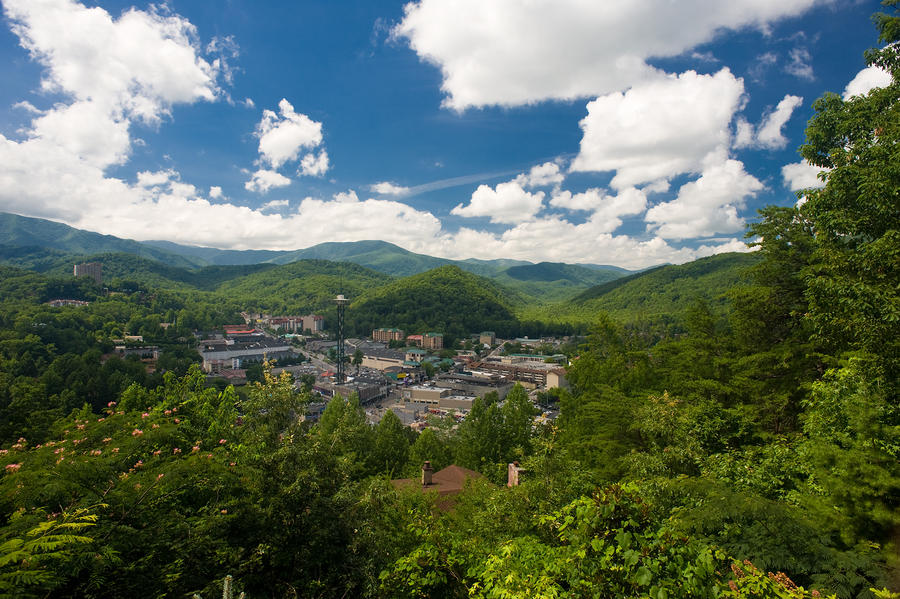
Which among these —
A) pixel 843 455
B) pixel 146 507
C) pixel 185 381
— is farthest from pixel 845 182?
pixel 185 381

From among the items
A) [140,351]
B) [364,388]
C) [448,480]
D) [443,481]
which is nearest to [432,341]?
[364,388]

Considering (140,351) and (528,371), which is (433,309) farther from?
(140,351)

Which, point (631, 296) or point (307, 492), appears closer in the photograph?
point (307, 492)

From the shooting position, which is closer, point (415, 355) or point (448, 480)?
point (448, 480)

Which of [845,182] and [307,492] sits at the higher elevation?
[845,182]

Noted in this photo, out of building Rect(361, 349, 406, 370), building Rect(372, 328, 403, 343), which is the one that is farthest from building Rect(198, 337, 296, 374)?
building Rect(372, 328, 403, 343)

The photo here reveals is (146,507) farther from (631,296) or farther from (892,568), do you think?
(631,296)

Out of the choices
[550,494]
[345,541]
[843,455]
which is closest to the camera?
[843,455]

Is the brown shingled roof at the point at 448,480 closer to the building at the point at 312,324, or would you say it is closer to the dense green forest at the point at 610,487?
the dense green forest at the point at 610,487
